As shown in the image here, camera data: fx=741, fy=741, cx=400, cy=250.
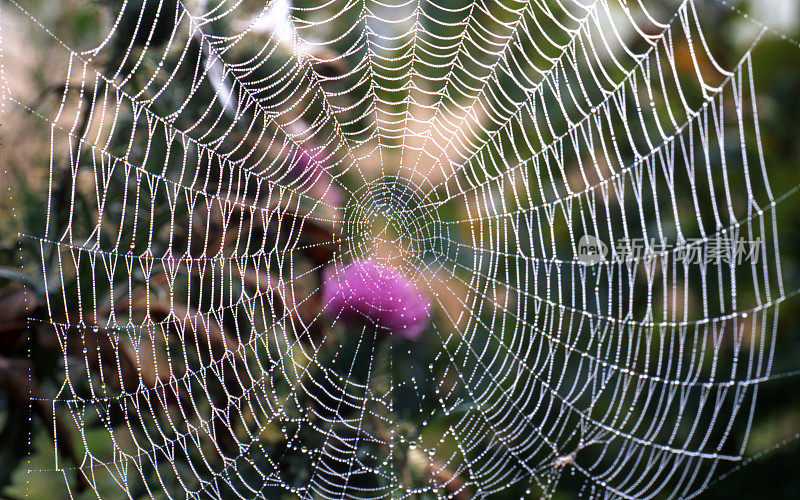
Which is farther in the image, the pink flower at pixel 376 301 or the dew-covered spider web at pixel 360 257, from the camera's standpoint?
the pink flower at pixel 376 301

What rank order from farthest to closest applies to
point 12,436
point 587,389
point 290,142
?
point 587,389 < point 290,142 < point 12,436

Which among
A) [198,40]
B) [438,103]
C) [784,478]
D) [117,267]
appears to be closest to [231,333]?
[117,267]

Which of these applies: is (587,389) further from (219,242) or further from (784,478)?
(219,242)

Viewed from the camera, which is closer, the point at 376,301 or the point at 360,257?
the point at 376,301

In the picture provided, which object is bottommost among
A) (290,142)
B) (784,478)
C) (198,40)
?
(784,478)
